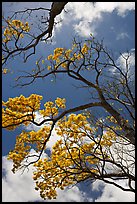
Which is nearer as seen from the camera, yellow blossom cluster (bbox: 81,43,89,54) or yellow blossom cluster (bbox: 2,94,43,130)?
yellow blossom cluster (bbox: 2,94,43,130)

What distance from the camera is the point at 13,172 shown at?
16.9 feet

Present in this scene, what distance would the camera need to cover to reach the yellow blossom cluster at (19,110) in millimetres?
5070

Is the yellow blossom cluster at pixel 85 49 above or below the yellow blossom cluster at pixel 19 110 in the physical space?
above

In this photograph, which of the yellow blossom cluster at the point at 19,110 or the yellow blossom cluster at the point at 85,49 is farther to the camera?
the yellow blossom cluster at the point at 85,49

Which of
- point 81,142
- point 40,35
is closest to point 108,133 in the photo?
point 81,142

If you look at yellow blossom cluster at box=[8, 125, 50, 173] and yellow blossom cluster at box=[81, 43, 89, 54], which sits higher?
yellow blossom cluster at box=[81, 43, 89, 54]

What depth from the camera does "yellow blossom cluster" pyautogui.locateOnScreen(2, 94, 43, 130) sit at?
5070mm

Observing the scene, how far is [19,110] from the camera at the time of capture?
5.21 meters

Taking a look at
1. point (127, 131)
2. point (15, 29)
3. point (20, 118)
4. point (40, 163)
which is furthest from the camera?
point (40, 163)

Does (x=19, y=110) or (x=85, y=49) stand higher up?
(x=85, y=49)

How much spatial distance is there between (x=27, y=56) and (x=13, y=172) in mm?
2686

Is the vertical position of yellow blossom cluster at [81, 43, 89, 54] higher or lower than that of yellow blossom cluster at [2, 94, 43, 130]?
higher

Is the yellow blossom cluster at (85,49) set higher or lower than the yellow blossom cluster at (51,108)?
higher

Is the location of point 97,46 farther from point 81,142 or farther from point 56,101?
point 81,142
